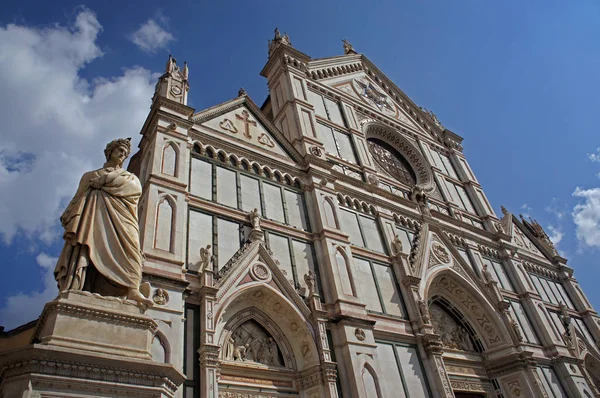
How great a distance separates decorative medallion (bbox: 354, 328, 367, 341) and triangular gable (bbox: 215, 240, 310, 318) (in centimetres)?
148

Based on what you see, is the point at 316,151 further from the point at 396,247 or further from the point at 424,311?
the point at 424,311

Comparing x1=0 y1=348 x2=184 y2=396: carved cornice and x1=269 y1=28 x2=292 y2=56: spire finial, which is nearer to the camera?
x1=0 y1=348 x2=184 y2=396: carved cornice

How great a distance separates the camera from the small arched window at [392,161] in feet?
71.0

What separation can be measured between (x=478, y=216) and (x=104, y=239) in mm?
21085

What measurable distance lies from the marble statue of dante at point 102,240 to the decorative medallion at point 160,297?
2911mm

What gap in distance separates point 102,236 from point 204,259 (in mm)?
4439

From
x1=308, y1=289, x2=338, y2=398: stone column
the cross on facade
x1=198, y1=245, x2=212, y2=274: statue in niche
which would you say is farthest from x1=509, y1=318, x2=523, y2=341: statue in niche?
x1=198, y1=245, x2=212, y2=274: statue in niche

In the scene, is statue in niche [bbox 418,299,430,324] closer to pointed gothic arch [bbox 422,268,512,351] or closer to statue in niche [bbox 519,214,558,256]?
pointed gothic arch [bbox 422,268,512,351]

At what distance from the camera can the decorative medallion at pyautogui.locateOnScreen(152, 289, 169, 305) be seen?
30.6 ft

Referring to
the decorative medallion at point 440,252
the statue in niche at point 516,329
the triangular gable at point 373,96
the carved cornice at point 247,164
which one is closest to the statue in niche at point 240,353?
the carved cornice at point 247,164

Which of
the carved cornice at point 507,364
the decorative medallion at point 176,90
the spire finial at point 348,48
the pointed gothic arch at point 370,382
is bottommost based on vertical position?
the pointed gothic arch at point 370,382

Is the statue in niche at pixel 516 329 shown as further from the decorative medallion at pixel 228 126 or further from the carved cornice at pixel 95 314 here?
the carved cornice at pixel 95 314

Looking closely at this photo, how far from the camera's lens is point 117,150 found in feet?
24.7

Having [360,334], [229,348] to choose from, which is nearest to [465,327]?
[360,334]
